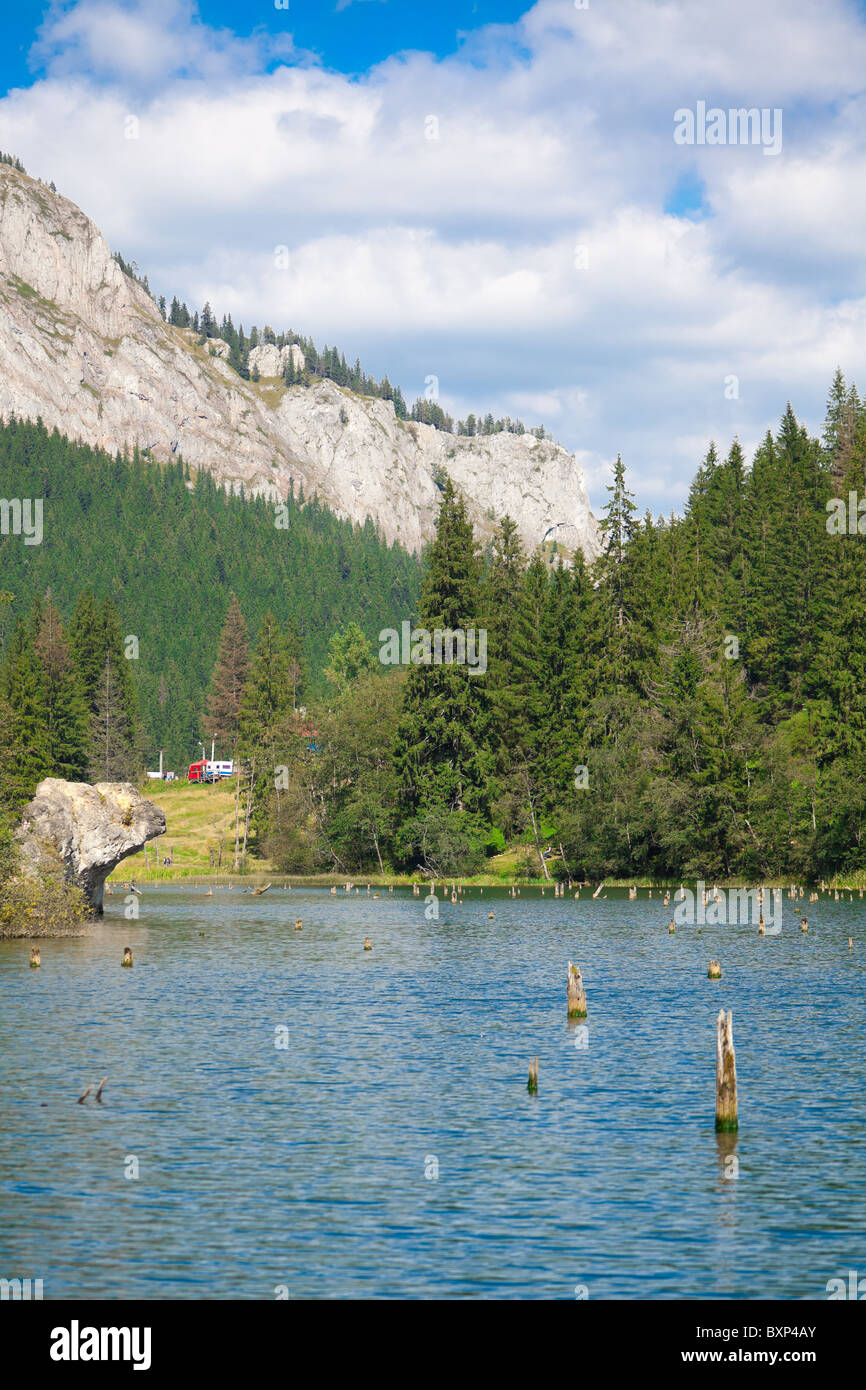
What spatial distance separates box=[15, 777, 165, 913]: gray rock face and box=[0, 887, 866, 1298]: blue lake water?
1191cm

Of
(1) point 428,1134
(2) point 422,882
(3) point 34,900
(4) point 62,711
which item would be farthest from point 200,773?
(1) point 428,1134

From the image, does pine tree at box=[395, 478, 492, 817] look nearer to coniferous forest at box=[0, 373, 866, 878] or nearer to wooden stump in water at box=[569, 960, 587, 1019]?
coniferous forest at box=[0, 373, 866, 878]

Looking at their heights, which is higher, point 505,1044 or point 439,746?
point 439,746

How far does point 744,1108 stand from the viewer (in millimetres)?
30438

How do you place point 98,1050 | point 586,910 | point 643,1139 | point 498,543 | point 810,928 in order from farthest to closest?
1. point 498,543
2. point 586,910
3. point 810,928
4. point 98,1050
5. point 643,1139

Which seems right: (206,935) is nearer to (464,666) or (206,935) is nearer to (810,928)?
(810,928)

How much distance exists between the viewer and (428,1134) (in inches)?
1111

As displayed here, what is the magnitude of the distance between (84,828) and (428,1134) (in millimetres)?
48354

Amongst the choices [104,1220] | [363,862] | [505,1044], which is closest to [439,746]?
[363,862]

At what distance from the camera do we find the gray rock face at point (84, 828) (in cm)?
6856

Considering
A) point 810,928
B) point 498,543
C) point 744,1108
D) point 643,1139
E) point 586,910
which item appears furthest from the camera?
point 498,543

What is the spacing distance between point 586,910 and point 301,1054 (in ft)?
175

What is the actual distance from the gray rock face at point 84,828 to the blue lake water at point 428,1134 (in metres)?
11.9

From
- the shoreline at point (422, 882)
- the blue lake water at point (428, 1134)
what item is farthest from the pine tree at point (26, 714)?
the blue lake water at point (428, 1134)
